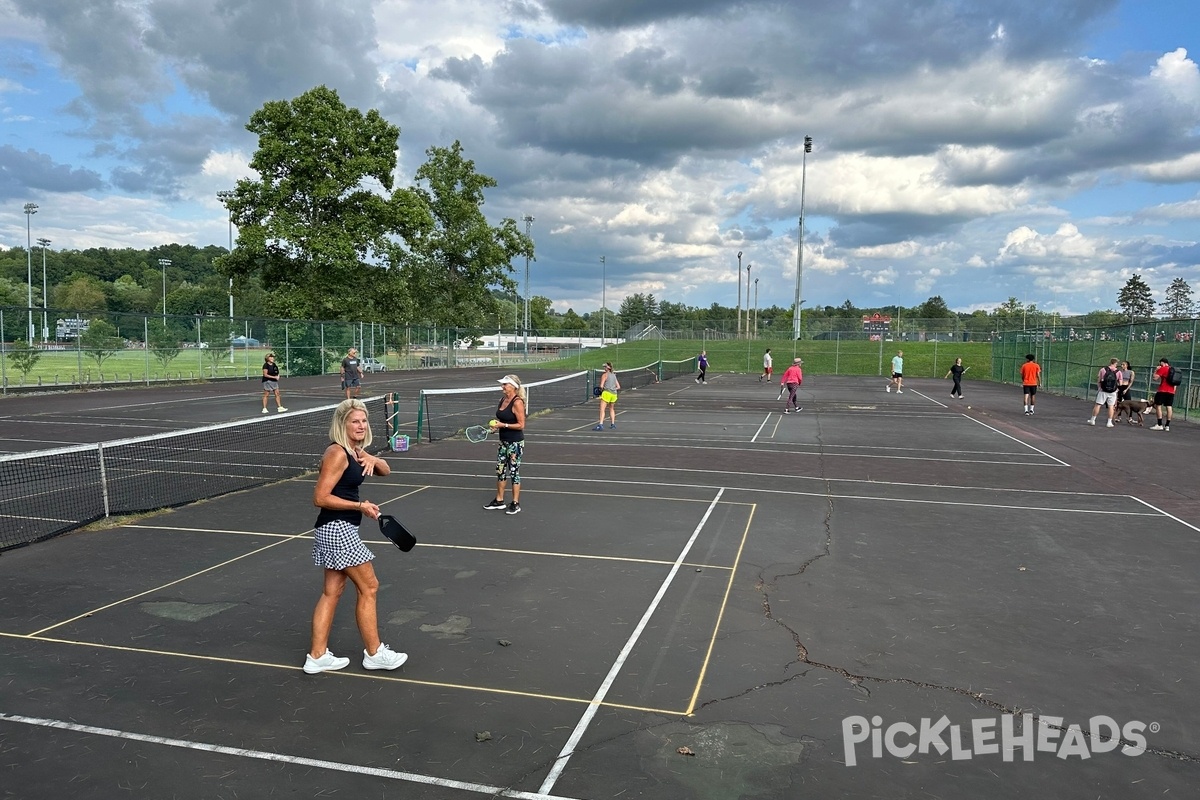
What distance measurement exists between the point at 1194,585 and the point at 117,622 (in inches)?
399

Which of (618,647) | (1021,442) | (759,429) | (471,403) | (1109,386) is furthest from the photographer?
(471,403)

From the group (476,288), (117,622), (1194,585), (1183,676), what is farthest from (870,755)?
(476,288)

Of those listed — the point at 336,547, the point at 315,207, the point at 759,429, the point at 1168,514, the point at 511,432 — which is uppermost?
the point at 315,207

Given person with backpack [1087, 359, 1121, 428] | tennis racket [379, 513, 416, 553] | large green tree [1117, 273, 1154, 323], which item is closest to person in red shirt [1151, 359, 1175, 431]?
person with backpack [1087, 359, 1121, 428]

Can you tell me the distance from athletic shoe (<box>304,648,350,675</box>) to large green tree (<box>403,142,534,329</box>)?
2220 inches

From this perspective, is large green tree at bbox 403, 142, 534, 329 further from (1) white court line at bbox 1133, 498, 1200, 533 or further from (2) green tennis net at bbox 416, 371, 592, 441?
(1) white court line at bbox 1133, 498, 1200, 533

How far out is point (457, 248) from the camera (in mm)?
62000

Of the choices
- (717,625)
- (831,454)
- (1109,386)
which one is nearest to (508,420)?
(717,625)

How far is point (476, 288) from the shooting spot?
64500 millimetres

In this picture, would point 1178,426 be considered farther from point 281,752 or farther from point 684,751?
point 281,752

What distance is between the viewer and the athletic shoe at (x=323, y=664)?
5449 millimetres

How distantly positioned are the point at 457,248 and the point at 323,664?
59.1 meters

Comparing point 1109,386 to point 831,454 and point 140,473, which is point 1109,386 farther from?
point 140,473

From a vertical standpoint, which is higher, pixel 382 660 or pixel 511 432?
pixel 511 432
